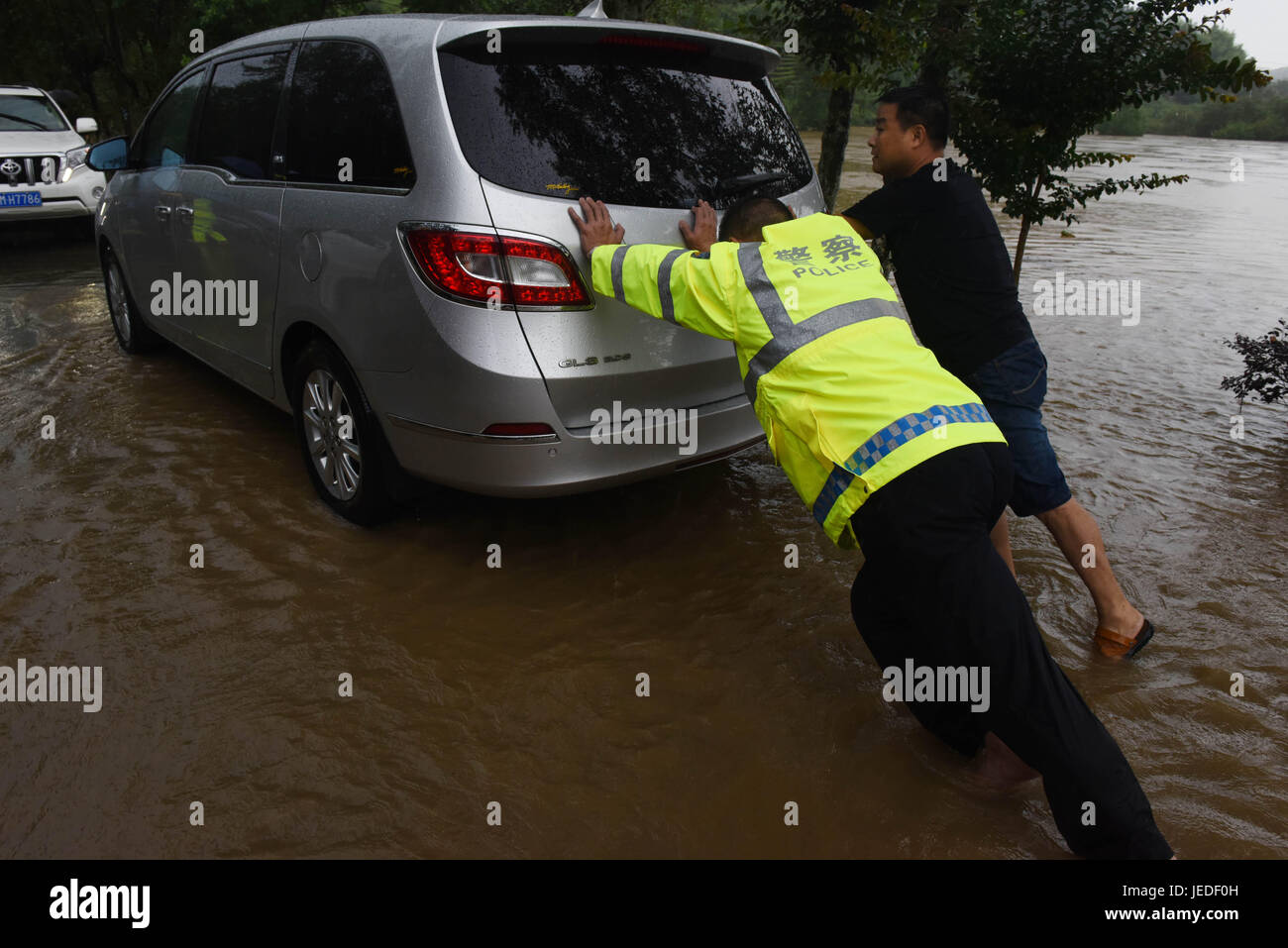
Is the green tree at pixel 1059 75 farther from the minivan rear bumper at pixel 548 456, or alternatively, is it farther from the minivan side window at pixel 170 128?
the minivan side window at pixel 170 128

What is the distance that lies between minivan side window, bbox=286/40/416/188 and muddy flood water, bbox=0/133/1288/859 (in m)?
1.40

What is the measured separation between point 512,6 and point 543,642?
18.2 meters

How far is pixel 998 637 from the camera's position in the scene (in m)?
2.29

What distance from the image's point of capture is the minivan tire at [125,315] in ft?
19.6

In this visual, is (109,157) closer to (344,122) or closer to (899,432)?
(344,122)

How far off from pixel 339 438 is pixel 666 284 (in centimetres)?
169

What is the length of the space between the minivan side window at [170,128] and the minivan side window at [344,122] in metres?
1.34

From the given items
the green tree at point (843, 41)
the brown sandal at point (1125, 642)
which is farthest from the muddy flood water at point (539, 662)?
the green tree at point (843, 41)

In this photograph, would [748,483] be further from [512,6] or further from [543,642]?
[512,6]

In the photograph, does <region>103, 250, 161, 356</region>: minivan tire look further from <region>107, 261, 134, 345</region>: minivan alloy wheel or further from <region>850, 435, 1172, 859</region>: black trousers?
<region>850, 435, 1172, 859</region>: black trousers

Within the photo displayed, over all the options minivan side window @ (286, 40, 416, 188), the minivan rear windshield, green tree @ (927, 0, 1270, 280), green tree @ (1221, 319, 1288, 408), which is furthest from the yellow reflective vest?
green tree @ (1221, 319, 1288, 408)

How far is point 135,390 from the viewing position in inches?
217

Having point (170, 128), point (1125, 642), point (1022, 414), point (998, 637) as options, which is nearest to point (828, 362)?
point (998, 637)
